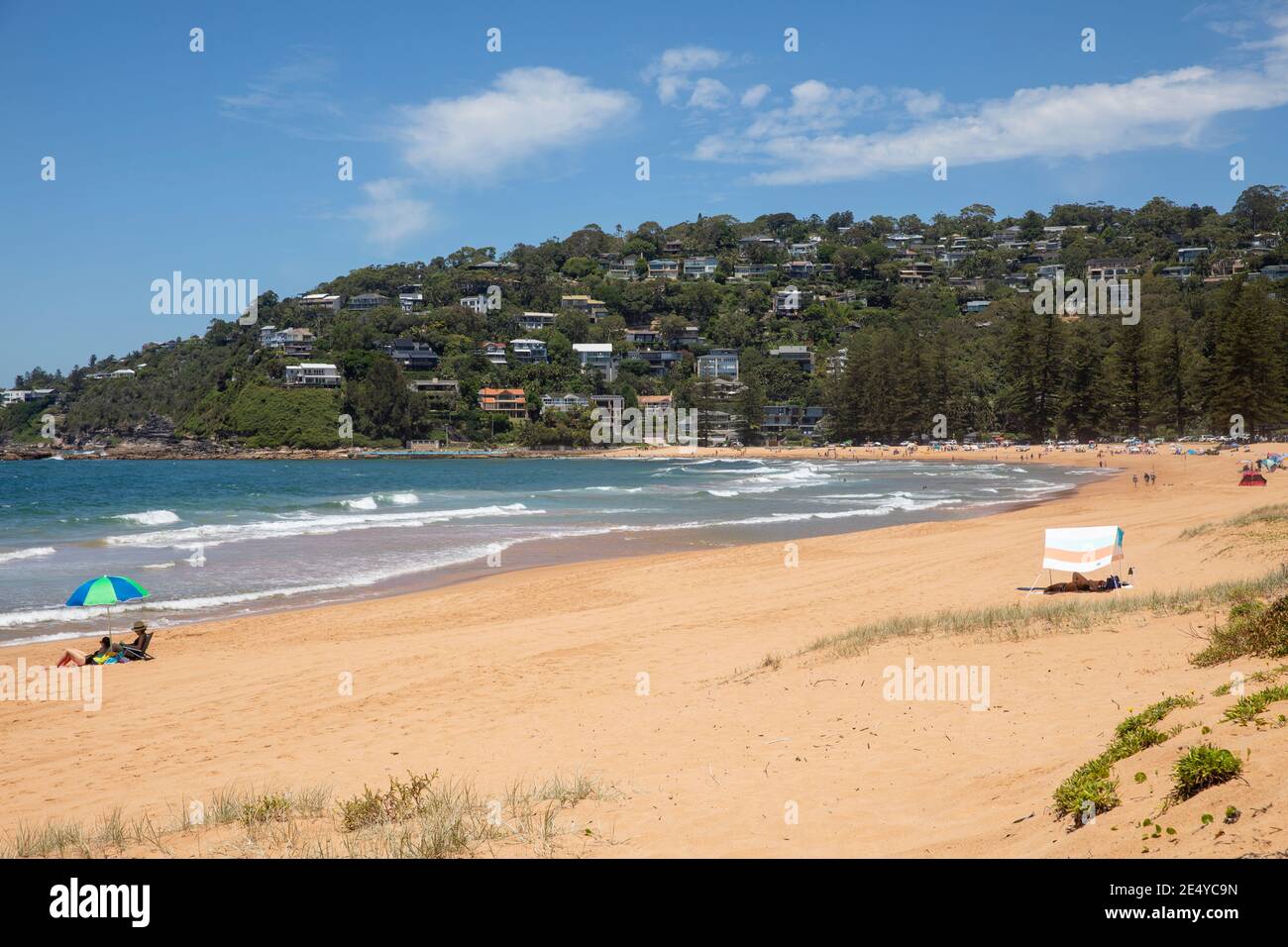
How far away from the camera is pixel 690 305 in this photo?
160125mm

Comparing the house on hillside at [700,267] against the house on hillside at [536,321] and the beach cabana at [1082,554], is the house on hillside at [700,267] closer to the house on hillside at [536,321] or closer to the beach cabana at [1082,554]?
the house on hillside at [536,321]

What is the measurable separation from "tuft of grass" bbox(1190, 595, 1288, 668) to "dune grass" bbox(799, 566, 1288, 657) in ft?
7.36

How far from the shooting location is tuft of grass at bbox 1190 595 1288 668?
6857 mm

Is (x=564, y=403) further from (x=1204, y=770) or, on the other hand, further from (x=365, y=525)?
(x=1204, y=770)

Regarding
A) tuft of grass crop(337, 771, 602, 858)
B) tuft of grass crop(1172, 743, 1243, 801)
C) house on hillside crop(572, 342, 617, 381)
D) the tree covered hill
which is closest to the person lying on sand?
tuft of grass crop(337, 771, 602, 858)

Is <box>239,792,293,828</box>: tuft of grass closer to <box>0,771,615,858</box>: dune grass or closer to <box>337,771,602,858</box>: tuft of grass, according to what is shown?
<box>0,771,615,858</box>: dune grass

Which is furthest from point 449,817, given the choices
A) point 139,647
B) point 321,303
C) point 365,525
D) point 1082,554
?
point 321,303

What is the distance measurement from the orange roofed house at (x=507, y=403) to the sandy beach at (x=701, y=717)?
105m

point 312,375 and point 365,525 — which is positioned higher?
point 312,375

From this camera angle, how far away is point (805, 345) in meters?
137

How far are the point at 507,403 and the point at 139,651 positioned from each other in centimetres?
11037

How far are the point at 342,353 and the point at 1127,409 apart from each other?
99.7 meters

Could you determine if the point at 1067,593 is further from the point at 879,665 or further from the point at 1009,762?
the point at 1009,762

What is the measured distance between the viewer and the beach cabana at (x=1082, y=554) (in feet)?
44.9
